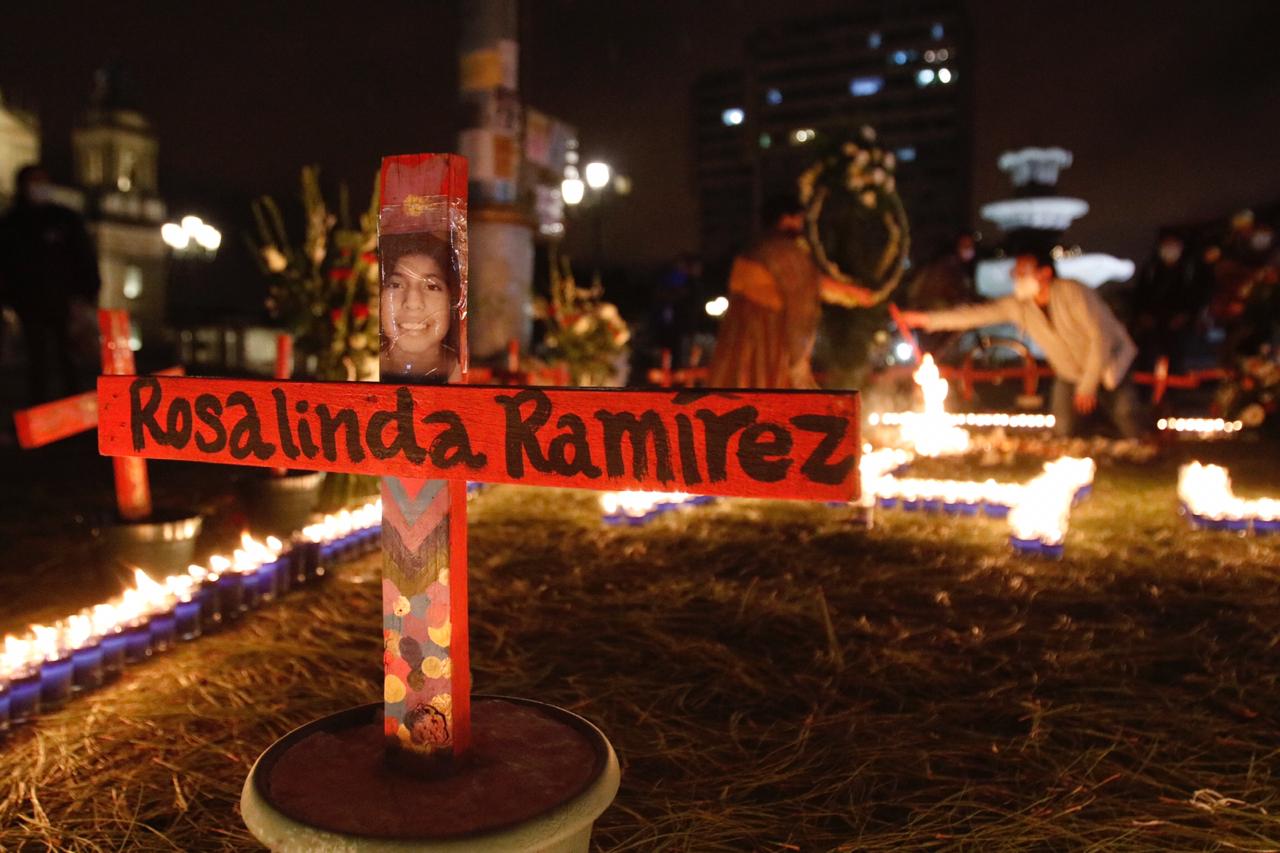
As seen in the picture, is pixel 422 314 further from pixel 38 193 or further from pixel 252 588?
pixel 38 193

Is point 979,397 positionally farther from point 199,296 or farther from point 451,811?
point 199,296

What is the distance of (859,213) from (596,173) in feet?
30.7

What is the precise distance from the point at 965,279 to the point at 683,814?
10.6 m

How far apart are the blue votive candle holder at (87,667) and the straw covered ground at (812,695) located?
9 cm

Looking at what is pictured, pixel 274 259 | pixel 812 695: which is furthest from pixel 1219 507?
pixel 274 259

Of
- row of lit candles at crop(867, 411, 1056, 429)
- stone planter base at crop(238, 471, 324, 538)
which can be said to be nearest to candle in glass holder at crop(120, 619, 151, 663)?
stone planter base at crop(238, 471, 324, 538)

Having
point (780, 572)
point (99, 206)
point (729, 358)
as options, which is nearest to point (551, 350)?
point (729, 358)

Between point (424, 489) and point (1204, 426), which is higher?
point (424, 489)

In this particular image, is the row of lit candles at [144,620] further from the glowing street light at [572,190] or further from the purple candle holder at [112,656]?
the glowing street light at [572,190]

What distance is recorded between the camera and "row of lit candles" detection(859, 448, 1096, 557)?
5.15 meters

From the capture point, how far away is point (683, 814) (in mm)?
2451

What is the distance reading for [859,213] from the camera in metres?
10.3

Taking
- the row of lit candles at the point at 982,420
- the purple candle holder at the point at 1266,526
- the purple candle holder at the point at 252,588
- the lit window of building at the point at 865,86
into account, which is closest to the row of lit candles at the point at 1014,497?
the purple candle holder at the point at 1266,526

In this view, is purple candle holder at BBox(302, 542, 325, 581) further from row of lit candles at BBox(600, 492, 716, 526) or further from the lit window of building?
the lit window of building
